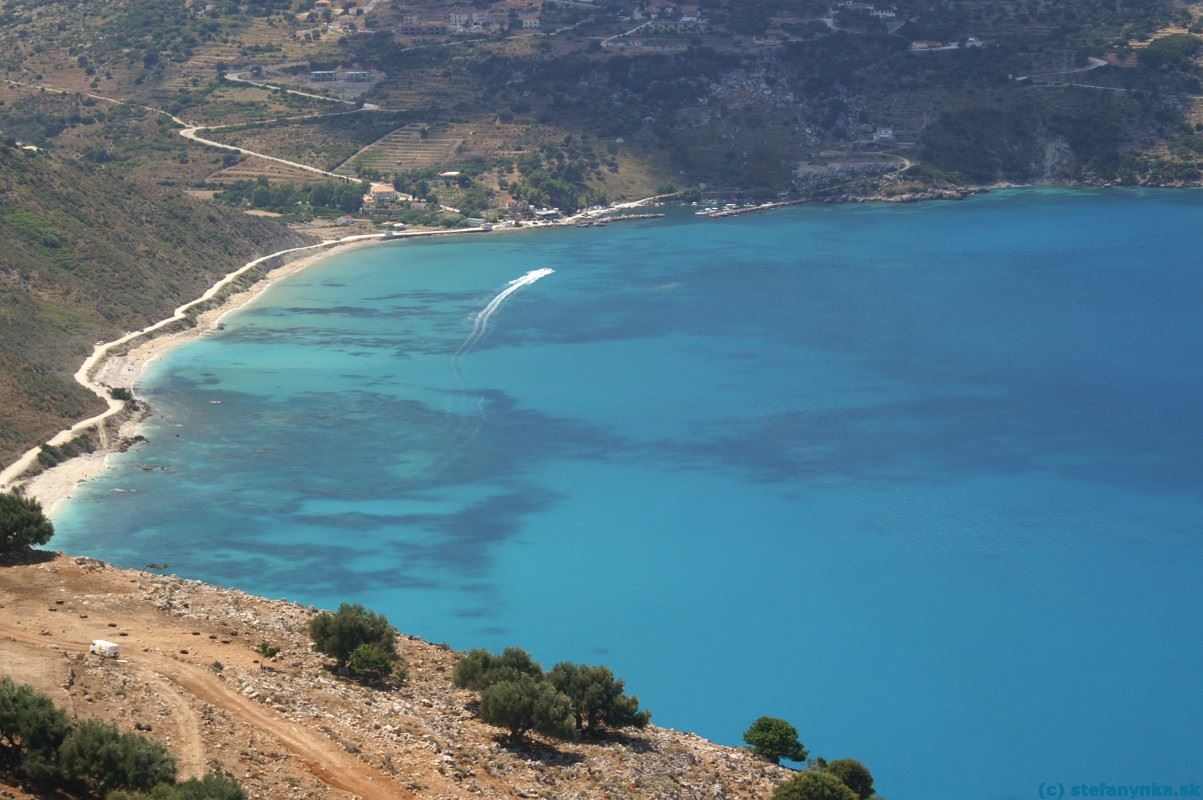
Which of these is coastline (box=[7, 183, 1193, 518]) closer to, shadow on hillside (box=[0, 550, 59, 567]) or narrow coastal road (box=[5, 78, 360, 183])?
narrow coastal road (box=[5, 78, 360, 183])

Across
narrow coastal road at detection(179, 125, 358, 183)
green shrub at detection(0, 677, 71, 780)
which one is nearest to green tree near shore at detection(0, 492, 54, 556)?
green shrub at detection(0, 677, 71, 780)

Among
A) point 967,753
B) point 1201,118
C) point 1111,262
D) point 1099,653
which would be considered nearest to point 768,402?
point 1099,653

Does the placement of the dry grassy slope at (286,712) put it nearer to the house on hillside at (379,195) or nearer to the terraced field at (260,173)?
the terraced field at (260,173)

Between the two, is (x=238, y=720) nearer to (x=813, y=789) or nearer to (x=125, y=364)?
(x=813, y=789)

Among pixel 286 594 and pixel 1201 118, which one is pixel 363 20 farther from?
pixel 286 594

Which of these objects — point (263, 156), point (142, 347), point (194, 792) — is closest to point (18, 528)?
point (194, 792)

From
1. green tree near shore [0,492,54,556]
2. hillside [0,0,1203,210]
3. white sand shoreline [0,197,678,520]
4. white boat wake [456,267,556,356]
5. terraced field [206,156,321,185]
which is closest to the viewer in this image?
green tree near shore [0,492,54,556]

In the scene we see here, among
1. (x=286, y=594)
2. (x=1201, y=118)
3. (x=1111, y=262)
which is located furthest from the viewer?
(x=1201, y=118)
